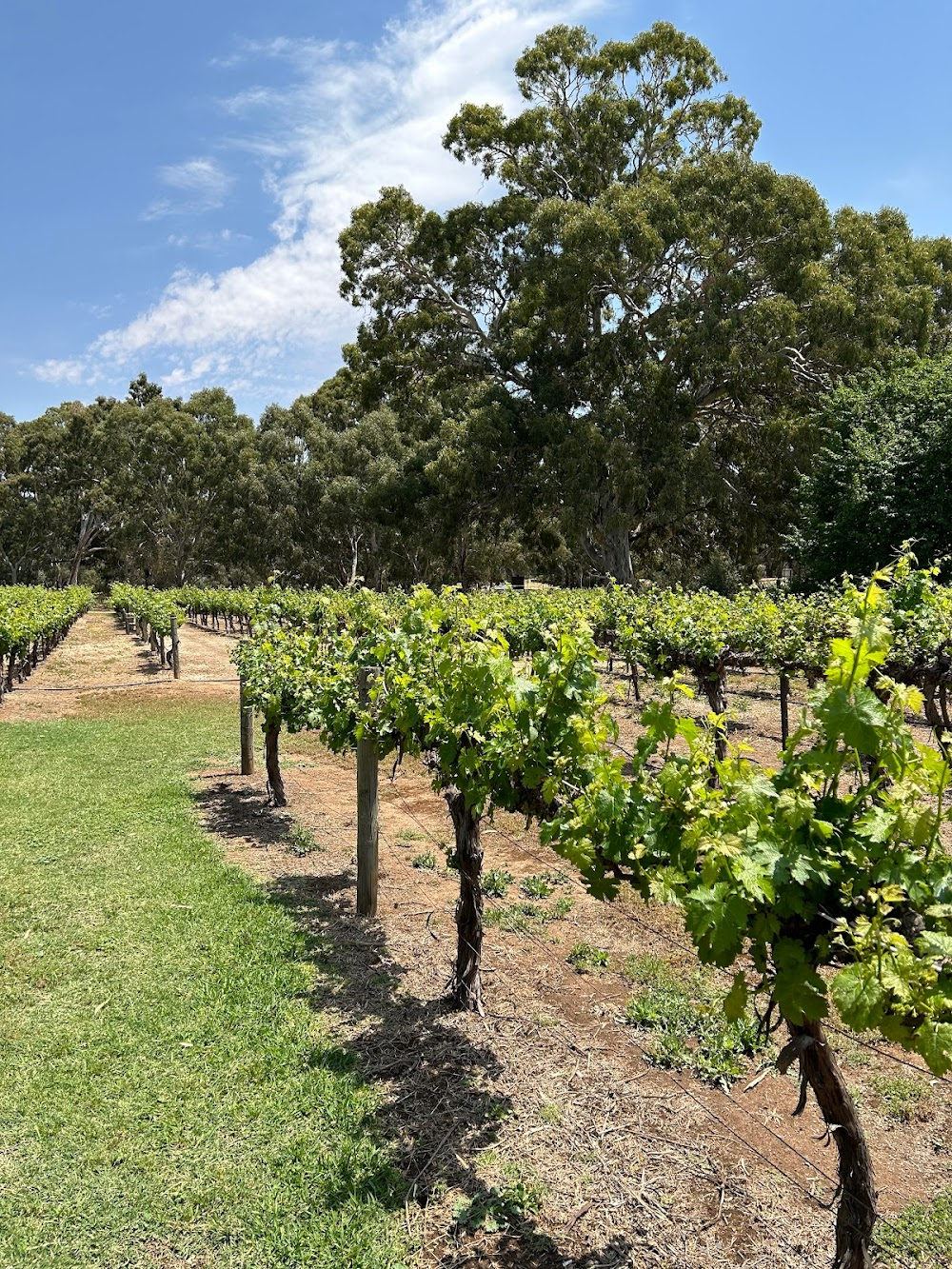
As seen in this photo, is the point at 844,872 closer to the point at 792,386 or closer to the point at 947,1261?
the point at 947,1261

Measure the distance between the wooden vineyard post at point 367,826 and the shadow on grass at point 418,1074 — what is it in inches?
6.5

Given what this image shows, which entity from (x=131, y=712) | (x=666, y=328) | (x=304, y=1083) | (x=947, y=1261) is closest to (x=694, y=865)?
(x=947, y=1261)

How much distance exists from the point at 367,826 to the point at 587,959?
179 cm

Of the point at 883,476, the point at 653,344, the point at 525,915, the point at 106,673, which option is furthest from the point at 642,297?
the point at 525,915

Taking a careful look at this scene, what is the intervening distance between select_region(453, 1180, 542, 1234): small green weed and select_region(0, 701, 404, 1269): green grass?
0.29 m

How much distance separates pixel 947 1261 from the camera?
2.94 m

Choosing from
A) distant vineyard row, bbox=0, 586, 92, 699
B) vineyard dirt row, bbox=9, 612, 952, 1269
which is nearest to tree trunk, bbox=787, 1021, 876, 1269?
vineyard dirt row, bbox=9, 612, 952, 1269

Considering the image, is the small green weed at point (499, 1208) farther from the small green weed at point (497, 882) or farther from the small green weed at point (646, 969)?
the small green weed at point (497, 882)

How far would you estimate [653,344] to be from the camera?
25250 millimetres

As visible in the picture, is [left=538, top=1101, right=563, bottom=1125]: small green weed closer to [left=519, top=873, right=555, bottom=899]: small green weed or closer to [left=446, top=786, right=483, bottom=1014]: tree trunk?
[left=446, top=786, right=483, bottom=1014]: tree trunk

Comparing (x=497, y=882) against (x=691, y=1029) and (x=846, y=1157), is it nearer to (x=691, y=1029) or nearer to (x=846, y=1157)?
(x=691, y=1029)

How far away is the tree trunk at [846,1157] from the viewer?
8.21ft

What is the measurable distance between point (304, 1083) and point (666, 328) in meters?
24.7

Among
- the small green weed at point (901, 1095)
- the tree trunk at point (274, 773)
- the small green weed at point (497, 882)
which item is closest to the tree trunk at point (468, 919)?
the small green weed at point (497, 882)
